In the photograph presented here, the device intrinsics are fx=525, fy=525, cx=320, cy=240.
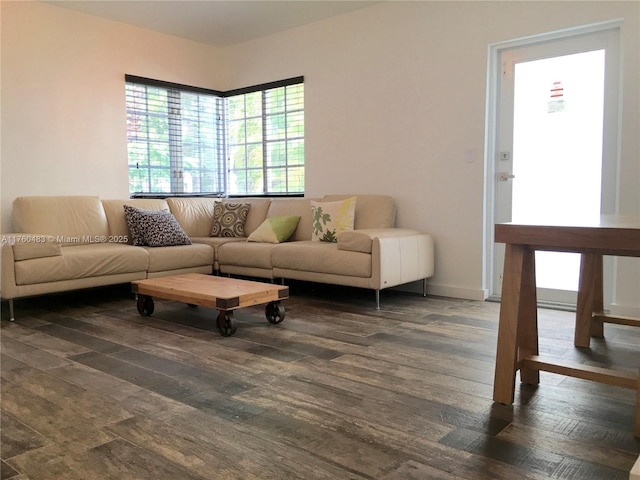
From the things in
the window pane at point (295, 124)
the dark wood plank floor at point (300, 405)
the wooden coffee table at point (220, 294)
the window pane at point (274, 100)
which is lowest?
the dark wood plank floor at point (300, 405)

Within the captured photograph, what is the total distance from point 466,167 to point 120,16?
3.48m

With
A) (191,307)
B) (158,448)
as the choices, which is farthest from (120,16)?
(158,448)

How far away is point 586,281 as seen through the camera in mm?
2750

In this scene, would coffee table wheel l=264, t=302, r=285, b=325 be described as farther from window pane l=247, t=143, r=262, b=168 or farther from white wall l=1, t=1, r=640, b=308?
window pane l=247, t=143, r=262, b=168

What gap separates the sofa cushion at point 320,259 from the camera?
3850 mm

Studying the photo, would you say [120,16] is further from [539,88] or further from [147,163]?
[539,88]

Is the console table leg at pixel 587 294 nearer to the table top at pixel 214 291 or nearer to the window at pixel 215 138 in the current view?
the table top at pixel 214 291

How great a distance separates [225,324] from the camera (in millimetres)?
3117

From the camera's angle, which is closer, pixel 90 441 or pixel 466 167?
pixel 90 441

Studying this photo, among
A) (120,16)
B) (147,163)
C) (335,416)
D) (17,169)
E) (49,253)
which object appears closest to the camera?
(335,416)

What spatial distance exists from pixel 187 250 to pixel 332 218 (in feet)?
4.31

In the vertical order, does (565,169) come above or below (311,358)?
above

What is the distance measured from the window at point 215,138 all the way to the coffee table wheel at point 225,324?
2.58 m

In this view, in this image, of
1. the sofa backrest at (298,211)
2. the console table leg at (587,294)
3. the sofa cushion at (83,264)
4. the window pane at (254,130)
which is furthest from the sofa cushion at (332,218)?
the console table leg at (587,294)
